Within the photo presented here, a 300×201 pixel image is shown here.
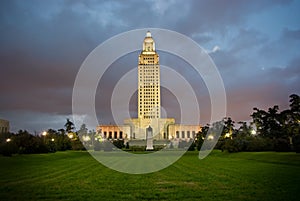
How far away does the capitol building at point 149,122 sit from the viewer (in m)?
166

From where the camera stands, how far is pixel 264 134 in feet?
200

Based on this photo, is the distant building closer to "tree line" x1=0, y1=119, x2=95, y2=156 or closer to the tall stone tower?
"tree line" x1=0, y1=119, x2=95, y2=156

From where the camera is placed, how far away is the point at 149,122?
16638cm

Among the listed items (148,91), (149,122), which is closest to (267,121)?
(149,122)

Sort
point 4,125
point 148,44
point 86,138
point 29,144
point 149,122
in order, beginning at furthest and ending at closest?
point 148,44, point 149,122, point 4,125, point 86,138, point 29,144

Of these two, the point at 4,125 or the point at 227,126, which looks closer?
the point at 227,126

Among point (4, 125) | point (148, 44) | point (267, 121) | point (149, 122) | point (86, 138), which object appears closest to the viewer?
point (267, 121)

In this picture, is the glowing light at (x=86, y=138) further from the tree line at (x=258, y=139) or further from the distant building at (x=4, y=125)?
the distant building at (x=4, y=125)

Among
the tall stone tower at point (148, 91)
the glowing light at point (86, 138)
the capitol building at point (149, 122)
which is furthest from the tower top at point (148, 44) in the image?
the glowing light at point (86, 138)

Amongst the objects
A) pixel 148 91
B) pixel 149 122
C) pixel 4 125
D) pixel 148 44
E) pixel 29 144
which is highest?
pixel 148 44

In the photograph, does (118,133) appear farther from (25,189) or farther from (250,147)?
(25,189)

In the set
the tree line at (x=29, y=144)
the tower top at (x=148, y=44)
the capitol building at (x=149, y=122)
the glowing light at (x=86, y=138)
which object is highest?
the tower top at (x=148, y=44)

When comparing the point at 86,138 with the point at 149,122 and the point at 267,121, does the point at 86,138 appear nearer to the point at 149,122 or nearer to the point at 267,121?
the point at 267,121

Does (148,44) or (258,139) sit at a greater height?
(148,44)
